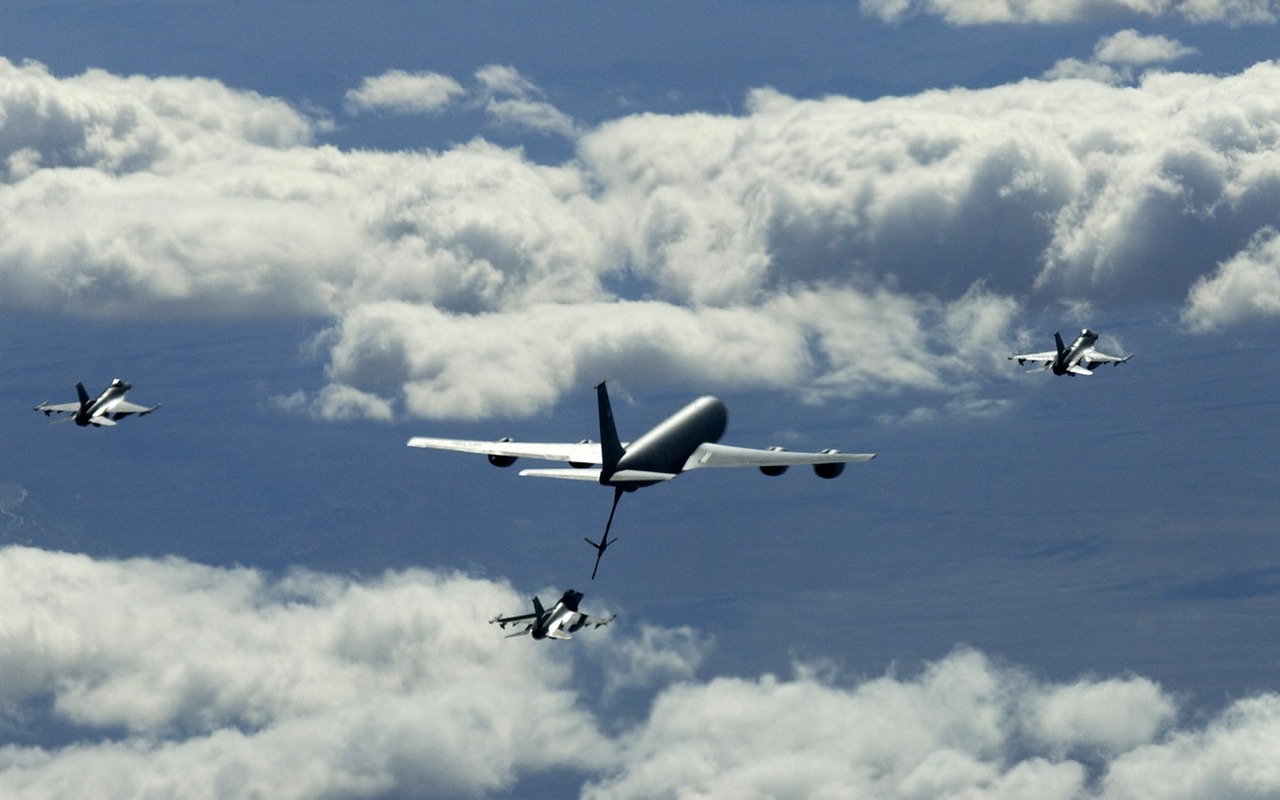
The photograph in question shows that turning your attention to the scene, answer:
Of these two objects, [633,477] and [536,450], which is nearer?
[633,477]

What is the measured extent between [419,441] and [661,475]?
19102 mm

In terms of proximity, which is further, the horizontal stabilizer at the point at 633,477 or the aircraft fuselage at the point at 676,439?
the aircraft fuselage at the point at 676,439

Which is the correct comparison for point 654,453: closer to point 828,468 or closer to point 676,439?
point 676,439

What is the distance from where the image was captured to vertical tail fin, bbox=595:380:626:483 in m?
114

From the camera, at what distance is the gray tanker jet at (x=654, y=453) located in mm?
114750

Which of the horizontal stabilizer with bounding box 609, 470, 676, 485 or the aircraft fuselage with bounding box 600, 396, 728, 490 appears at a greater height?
the aircraft fuselage with bounding box 600, 396, 728, 490

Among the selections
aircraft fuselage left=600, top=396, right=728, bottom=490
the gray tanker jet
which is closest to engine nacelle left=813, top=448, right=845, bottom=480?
the gray tanker jet

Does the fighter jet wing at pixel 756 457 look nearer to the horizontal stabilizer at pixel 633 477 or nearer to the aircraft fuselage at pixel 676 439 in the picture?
the aircraft fuselage at pixel 676 439

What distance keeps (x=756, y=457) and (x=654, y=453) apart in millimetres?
8720

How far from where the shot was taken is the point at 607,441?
114500 millimetres

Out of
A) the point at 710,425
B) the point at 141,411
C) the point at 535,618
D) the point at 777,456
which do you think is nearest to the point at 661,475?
the point at 777,456

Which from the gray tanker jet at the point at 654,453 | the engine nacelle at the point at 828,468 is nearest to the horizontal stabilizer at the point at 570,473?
the gray tanker jet at the point at 654,453

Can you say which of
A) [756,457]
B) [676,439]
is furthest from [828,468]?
[676,439]

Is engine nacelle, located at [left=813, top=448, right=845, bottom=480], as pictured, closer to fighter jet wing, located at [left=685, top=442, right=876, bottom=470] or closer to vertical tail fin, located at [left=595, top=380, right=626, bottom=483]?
fighter jet wing, located at [left=685, top=442, right=876, bottom=470]
